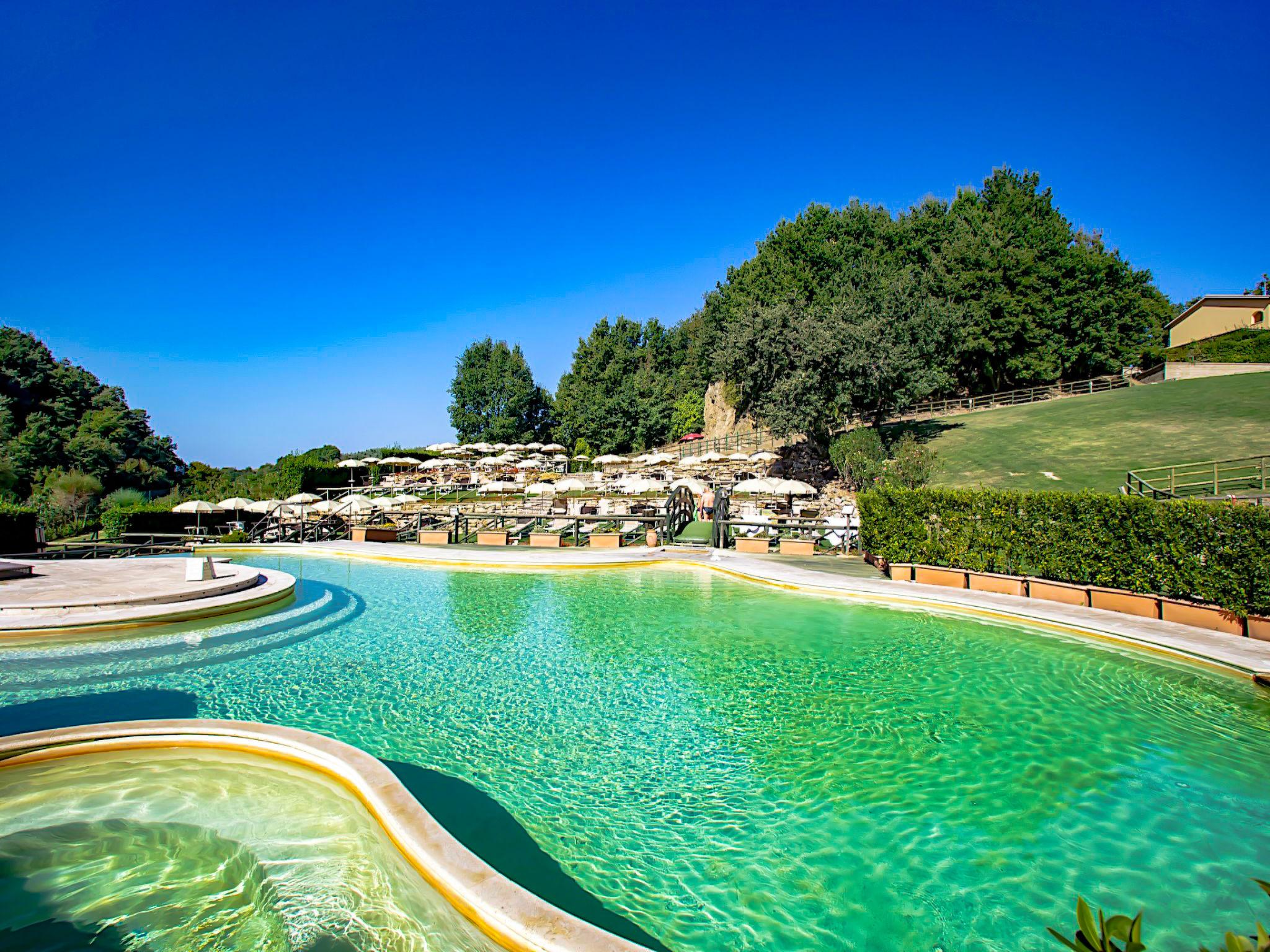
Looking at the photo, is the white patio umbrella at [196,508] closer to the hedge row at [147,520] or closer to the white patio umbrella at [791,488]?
the hedge row at [147,520]

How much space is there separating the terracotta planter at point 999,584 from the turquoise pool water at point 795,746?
182cm

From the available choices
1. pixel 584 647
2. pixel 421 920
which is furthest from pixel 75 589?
pixel 421 920

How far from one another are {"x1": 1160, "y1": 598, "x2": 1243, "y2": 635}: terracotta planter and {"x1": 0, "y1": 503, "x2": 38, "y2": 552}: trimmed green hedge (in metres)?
26.2

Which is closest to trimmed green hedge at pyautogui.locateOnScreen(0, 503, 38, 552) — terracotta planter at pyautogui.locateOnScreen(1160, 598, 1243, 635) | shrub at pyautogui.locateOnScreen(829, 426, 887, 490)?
terracotta planter at pyautogui.locateOnScreen(1160, 598, 1243, 635)

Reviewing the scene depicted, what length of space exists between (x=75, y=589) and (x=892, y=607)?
526 inches

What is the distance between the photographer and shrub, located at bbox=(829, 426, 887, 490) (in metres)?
26.1

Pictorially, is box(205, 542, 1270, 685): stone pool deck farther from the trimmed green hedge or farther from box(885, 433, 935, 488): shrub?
the trimmed green hedge

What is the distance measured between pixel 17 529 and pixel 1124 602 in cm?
2674

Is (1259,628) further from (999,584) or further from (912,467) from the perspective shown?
(912,467)

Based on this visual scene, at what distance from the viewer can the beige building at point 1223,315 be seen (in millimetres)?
45031

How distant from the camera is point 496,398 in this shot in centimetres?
6272

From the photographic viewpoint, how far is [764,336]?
102ft

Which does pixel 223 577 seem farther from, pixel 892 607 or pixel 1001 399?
pixel 1001 399

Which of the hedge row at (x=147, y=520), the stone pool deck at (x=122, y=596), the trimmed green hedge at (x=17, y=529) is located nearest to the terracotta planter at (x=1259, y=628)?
the stone pool deck at (x=122, y=596)
